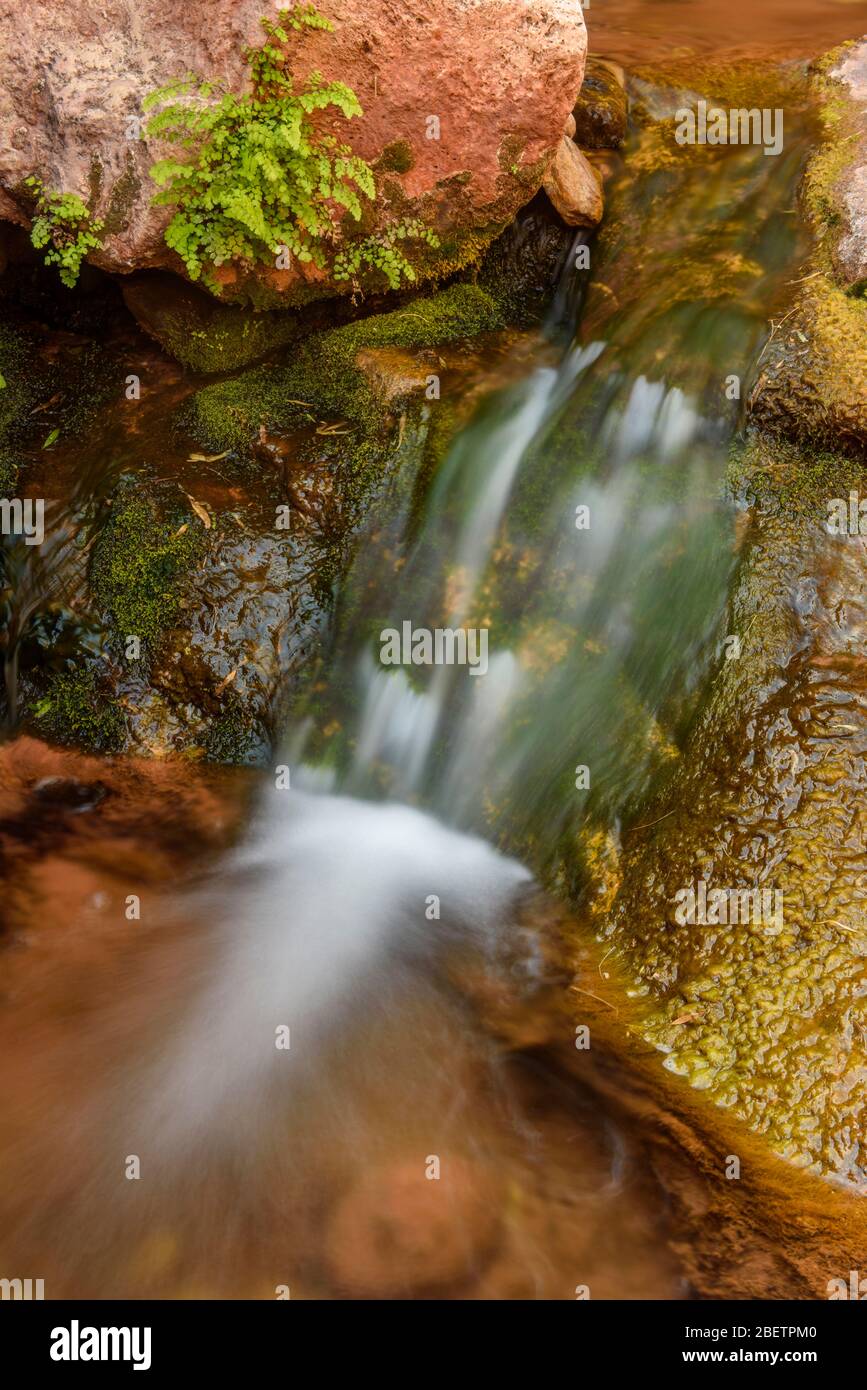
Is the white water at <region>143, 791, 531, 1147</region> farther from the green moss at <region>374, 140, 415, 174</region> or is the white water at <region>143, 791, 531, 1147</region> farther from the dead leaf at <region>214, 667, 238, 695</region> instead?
the green moss at <region>374, 140, 415, 174</region>

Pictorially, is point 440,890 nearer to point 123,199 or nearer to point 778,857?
point 778,857

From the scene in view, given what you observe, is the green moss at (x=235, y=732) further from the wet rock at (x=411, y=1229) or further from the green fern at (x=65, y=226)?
the green fern at (x=65, y=226)

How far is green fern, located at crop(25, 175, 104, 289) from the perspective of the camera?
6.20 metres

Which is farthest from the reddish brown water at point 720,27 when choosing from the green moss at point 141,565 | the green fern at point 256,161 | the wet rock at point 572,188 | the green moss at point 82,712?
the green moss at point 82,712

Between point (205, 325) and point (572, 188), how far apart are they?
256 cm

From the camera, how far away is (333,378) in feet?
21.6

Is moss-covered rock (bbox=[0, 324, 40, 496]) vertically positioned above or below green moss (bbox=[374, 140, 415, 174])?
below

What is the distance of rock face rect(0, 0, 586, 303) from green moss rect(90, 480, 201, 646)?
1651mm

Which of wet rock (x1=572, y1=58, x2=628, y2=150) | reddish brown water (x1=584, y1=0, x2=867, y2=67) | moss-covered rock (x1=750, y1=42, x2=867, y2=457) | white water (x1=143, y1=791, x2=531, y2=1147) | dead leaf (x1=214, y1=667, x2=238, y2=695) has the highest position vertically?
reddish brown water (x1=584, y1=0, x2=867, y2=67)

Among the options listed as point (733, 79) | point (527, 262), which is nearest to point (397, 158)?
point (527, 262)

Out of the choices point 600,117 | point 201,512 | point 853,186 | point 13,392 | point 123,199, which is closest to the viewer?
point 201,512

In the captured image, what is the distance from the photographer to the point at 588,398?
6.17 meters

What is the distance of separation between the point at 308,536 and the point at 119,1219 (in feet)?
11.8

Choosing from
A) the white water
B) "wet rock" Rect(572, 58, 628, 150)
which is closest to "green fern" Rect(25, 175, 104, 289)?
"wet rock" Rect(572, 58, 628, 150)
